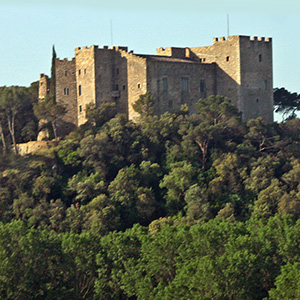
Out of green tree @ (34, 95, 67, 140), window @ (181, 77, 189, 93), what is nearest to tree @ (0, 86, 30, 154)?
green tree @ (34, 95, 67, 140)

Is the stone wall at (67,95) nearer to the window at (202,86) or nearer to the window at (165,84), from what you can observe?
the window at (165,84)

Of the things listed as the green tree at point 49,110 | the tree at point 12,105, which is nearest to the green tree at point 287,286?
the green tree at point 49,110

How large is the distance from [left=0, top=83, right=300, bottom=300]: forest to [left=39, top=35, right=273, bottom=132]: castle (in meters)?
1.64

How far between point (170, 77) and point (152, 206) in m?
12.7

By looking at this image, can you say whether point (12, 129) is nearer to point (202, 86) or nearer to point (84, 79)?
point (84, 79)

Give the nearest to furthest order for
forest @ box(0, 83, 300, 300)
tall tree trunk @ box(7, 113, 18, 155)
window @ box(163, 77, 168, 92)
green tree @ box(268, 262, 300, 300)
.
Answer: green tree @ box(268, 262, 300, 300) → forest @ box(0, 83, 300, 300) → window @ box(163, 77, 168, 92) → tall tree trunk @ box(7, 113, 18, 155)

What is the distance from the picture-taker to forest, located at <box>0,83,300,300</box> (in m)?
65.5

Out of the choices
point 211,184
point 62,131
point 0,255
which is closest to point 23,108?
point 62,131

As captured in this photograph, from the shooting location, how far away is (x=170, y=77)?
9206 cm

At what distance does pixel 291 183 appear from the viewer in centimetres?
8781

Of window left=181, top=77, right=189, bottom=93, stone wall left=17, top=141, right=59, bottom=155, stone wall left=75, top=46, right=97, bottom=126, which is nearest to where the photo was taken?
stone wall left=17, top=141, right=59, bottom=155

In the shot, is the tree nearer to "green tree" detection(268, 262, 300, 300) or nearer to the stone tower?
the stone tower

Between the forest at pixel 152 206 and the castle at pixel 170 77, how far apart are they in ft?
5.39

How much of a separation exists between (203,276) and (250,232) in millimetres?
8079
